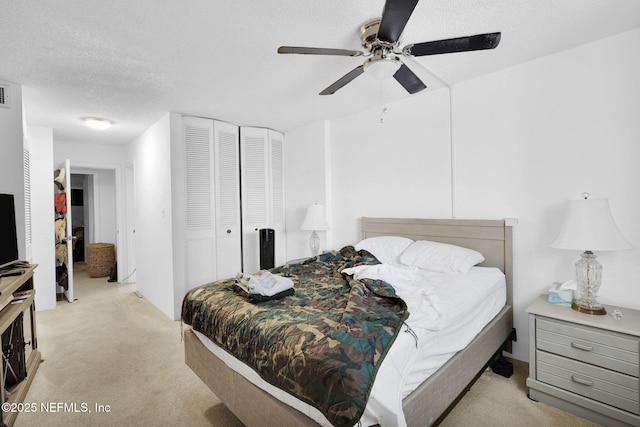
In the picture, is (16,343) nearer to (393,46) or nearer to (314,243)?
(314,243)

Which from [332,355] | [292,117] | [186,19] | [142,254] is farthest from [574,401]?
[142,254]

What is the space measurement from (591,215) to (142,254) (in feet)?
17.4

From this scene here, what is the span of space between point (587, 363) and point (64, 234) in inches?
238

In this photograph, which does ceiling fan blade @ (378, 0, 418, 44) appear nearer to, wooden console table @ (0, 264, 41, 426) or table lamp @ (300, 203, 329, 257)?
table lamp @ (300, 203, 329, 257)

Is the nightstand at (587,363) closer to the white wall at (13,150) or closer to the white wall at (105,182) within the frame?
the white wall at (13,150)

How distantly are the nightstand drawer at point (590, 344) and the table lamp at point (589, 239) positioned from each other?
0.19m

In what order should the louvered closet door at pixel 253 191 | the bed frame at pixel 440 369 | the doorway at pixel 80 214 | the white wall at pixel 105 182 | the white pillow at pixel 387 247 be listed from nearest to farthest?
1. the bed frame at pixel 440 369
2. the white pillow at pixel 387 247
3. the louvered closet door at pixel 253 191
4. the white wall at pixel 105 182
5. the doorway at pixel 80 214

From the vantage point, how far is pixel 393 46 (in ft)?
5.82

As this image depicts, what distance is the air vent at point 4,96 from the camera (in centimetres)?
269

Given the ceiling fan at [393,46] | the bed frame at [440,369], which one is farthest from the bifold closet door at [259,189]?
the ceiling fan at [393,46]

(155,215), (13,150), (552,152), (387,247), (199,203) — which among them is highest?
(13,150)

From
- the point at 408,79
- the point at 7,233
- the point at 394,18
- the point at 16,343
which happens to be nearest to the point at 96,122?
the point at 7,233

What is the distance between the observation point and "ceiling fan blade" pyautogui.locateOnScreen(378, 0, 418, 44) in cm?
135

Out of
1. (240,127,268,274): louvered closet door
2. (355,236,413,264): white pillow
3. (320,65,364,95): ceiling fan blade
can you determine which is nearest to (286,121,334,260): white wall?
(240,127,268,274): louvered closet door
